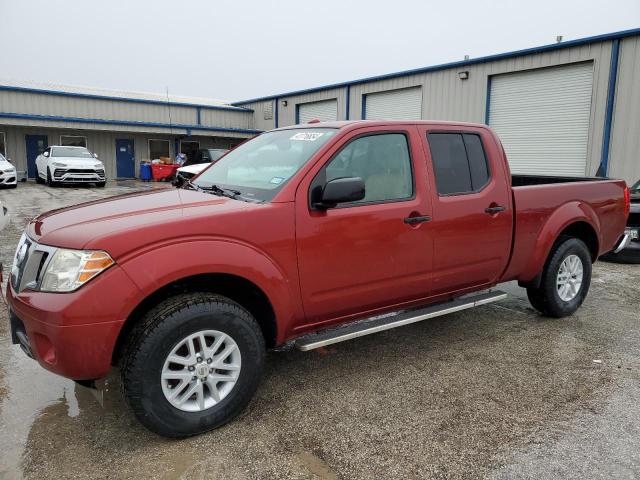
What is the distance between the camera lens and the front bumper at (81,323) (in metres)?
2.46

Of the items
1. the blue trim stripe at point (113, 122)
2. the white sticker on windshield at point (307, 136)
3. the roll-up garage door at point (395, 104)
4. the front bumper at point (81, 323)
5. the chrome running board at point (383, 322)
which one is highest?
the roll-up garage door at point (395, 104)

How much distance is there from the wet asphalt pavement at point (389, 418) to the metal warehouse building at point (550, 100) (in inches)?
425

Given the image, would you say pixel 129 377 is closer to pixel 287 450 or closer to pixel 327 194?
pixel 287 450

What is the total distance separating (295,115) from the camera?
85.7 feet

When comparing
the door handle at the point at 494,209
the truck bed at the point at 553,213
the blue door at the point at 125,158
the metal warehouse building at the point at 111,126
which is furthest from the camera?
the blue door at the point at 125,158

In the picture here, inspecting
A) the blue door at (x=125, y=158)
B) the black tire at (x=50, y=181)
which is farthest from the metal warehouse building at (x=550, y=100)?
the blue door at (x=125, y=158)

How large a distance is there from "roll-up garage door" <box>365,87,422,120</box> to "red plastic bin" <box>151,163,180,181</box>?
36.3 feet

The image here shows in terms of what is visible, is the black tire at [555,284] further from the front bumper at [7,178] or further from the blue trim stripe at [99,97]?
the blue trim stripe at [99,97]

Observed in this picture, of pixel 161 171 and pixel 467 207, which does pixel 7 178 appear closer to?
pixel 161 171

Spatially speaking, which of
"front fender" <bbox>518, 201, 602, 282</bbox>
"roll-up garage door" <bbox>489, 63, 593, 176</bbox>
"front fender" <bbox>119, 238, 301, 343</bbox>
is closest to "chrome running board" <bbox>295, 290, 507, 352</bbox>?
"front fender" <bbox>119, 238, 301, 343</bbox>

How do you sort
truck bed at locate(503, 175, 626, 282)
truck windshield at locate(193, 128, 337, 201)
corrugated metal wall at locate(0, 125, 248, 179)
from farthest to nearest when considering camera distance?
corrugated metal wall at locate(0, 125, 248, 179)
truck bed at locate(503, 175, 626, 282)
truck windshield at locate(193, 128, 337, 201)

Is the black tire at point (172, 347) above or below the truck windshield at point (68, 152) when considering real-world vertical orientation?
below

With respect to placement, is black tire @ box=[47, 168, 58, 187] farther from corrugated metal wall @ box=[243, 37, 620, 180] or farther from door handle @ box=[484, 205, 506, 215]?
door handle @ box=[484, 205, 506, 215]

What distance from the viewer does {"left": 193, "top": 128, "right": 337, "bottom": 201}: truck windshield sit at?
10.8 feet
